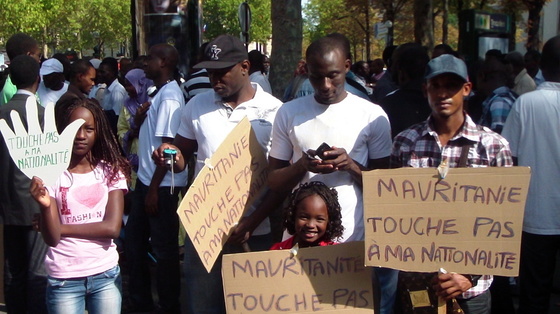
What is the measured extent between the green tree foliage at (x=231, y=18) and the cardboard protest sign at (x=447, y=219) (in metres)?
57.7

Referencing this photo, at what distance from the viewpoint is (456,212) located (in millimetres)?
3029

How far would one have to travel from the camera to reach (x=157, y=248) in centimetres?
534

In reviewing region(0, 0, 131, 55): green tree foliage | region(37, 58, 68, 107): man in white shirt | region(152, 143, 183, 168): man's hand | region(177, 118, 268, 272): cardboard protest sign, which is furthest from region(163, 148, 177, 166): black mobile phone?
region(0, 0, 131, 55): green tree foliage

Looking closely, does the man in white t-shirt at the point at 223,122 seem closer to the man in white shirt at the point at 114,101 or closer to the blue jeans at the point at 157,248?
the blue jeans at the point at 157,248

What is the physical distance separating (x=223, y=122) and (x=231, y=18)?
203 ft

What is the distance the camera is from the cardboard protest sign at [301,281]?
326cm

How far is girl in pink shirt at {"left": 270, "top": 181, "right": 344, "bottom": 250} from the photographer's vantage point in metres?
3.33

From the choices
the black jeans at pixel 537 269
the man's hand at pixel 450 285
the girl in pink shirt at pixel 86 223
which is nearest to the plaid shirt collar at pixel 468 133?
the man's hand at pixel 450 285

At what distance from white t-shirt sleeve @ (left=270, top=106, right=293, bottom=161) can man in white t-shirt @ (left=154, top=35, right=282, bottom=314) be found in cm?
29

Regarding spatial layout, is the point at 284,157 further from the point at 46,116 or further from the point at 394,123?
the point at 394,123

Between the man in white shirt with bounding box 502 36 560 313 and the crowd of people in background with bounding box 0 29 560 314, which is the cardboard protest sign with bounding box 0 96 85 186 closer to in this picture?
the crowd of people in background with bounding box 0 29 560 314

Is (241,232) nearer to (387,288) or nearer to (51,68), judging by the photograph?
(387,288)

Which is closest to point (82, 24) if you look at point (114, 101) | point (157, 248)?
point (114, 101)

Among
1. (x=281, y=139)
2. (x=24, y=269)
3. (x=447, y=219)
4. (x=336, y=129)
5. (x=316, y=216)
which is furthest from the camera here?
(x=24, y=269)
